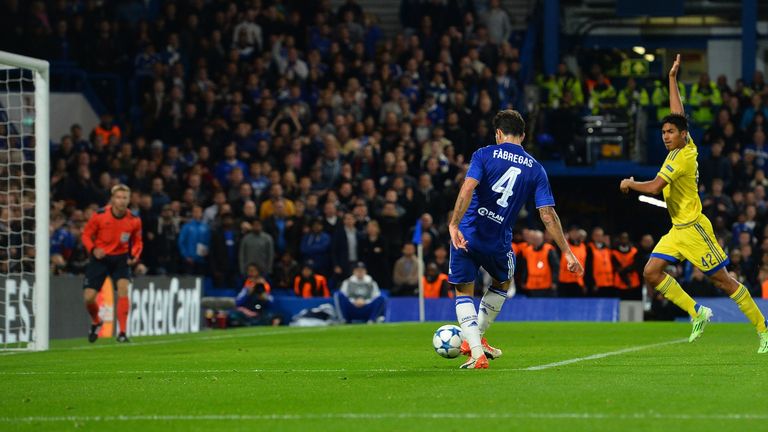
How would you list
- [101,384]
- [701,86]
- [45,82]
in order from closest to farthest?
[101,384]
[45,82]
[701,86]

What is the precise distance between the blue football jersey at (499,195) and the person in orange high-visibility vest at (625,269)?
→ 631 inches

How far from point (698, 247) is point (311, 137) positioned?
16538 mm

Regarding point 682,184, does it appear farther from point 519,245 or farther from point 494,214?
point 519,245

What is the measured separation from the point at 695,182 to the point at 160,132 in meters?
18.7

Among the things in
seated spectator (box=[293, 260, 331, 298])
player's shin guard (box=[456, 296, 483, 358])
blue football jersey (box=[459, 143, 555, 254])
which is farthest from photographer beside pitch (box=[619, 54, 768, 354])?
seated spectator (box=[293, 260, 331, 298])

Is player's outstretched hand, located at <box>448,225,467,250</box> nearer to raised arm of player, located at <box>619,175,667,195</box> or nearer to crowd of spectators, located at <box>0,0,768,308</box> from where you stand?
raised arm of player, located at <box>619,175,667,195</box>

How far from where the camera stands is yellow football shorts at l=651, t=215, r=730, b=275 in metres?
13.8

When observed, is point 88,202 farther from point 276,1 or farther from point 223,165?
point 276,1

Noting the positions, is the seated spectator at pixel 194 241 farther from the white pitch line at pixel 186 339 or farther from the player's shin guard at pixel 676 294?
the player's shin guard at pixel 676 294

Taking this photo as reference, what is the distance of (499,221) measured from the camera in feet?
37.1

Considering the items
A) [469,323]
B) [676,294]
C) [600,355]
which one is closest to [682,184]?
[676,294]

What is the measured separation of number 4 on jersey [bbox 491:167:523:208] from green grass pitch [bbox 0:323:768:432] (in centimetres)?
133

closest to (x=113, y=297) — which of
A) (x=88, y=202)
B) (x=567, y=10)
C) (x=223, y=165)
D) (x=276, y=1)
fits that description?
(x=88, y=202)

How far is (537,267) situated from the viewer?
2666 centimetres
